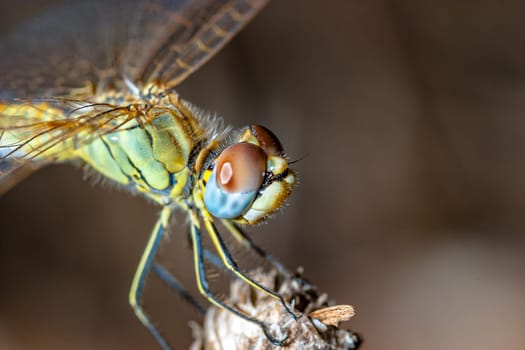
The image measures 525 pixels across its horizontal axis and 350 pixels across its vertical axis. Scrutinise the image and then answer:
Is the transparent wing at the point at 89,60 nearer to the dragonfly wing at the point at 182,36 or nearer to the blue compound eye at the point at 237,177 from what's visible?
the dragonfly wing at the point at 182,36

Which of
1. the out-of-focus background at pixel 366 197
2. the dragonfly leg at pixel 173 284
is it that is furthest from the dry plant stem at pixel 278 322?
the out-of-focus background at pixel 366 197

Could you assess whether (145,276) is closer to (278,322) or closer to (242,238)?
(242,238)

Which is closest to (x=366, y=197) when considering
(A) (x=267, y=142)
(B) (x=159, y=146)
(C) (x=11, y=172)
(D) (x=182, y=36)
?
(D) (x=182, y=36)

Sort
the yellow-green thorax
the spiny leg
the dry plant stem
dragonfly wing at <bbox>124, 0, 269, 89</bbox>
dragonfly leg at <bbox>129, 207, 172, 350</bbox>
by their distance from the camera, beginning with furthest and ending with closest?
dragonfly wing at <bbox>124, 0, 269, 89</bbox>, dragonfly leg at <bbox>129, 207, 172, 350</bbox>, the yellow-green thorax, the spiny leg, the dry plant stem

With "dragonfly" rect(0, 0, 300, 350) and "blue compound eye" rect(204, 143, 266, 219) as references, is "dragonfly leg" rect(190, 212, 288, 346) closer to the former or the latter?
"dragonfly" rect(0, 0, 300, 350)

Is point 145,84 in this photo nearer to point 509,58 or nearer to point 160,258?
point 160,258

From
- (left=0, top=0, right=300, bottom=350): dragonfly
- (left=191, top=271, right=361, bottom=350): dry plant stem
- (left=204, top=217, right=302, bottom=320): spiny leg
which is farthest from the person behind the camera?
(left=0, top=0, right=300, bottom=350): dragonfly

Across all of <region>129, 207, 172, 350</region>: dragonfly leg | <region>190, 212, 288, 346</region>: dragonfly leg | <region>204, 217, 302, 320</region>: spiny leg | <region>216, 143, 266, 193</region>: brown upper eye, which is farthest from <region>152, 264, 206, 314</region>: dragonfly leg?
<region>216, 143, 266, 193</region>: brown upper eye
